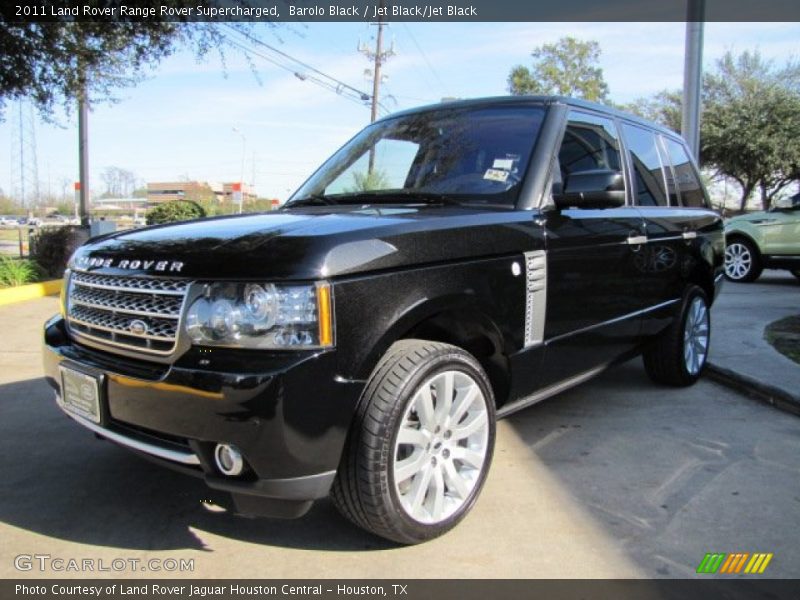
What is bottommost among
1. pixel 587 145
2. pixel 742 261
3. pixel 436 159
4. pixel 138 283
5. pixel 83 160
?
pixel 742 261

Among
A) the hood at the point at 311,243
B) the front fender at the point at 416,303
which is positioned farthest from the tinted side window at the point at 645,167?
the front fender at the point at 416,303

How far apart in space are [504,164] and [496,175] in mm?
81

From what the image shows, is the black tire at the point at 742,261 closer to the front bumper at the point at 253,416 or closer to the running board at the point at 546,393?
the running board at the point at 546,393

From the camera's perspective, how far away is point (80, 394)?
2658 millimetres

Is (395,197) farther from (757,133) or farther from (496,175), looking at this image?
(757,133)

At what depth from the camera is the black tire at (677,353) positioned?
4730 millimetres

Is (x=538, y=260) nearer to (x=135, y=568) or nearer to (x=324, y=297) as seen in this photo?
(x=324, y=297)

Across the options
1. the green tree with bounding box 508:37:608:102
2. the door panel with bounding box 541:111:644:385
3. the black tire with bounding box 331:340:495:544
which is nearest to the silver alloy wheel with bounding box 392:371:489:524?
the black tire with bounding box 331:340:495:544

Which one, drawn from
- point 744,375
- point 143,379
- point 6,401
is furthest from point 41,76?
A: point 744,375

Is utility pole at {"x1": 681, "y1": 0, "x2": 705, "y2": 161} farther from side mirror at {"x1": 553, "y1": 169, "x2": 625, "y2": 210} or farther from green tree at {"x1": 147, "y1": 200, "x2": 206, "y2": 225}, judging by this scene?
green tree at {"x1": 147, "y1": 200, "x2": 206, "y2": 225}

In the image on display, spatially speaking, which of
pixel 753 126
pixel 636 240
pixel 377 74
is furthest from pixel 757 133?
pixel 636 240


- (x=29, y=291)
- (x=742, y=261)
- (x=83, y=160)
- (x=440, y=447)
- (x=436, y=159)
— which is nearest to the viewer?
(x=440, y=447)

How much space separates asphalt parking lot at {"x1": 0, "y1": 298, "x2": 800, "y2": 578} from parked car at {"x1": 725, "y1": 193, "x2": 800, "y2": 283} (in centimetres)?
820

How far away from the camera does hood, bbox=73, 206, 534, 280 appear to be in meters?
2.26
